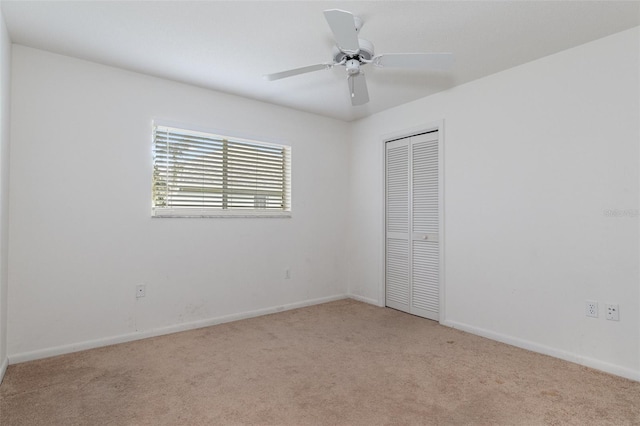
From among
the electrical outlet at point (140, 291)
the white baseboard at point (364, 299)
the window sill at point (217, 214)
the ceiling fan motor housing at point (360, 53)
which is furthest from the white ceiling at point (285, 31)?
the white baseboard at point (364, 299)

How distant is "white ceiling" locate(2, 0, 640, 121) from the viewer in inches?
85.0

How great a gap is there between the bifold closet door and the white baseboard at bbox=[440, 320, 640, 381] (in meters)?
0.40

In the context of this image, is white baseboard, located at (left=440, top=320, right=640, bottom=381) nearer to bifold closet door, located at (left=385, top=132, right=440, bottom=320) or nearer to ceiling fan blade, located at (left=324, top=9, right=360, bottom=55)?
bifold closet door, located at (left=385, top=132, right=440, bottom=320)

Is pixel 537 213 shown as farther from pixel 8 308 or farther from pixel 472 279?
pixel 8 308

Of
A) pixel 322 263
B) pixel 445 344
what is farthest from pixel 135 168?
pixel 445 344

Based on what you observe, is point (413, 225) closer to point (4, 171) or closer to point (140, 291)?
point (140, 291)

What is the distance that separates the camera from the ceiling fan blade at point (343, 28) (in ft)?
5.62

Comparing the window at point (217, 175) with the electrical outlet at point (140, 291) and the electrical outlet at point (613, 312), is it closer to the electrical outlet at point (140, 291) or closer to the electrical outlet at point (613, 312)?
the electrical outlet at point (140, 291)

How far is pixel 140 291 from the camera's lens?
3.14 metres

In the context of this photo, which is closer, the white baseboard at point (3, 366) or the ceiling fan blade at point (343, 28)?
the ceiling fan blade at point (343, 28)

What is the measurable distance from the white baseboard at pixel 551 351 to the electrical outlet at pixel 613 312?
0.33 metres

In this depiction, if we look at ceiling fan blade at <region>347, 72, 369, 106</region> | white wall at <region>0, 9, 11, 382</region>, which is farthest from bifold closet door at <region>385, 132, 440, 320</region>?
white wall at <region>0, 9, 11, 382</region>

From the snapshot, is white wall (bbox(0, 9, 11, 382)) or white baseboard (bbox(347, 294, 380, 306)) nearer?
white wall (bbox(0, 9, 11, 382))

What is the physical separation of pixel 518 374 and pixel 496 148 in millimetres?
1858
